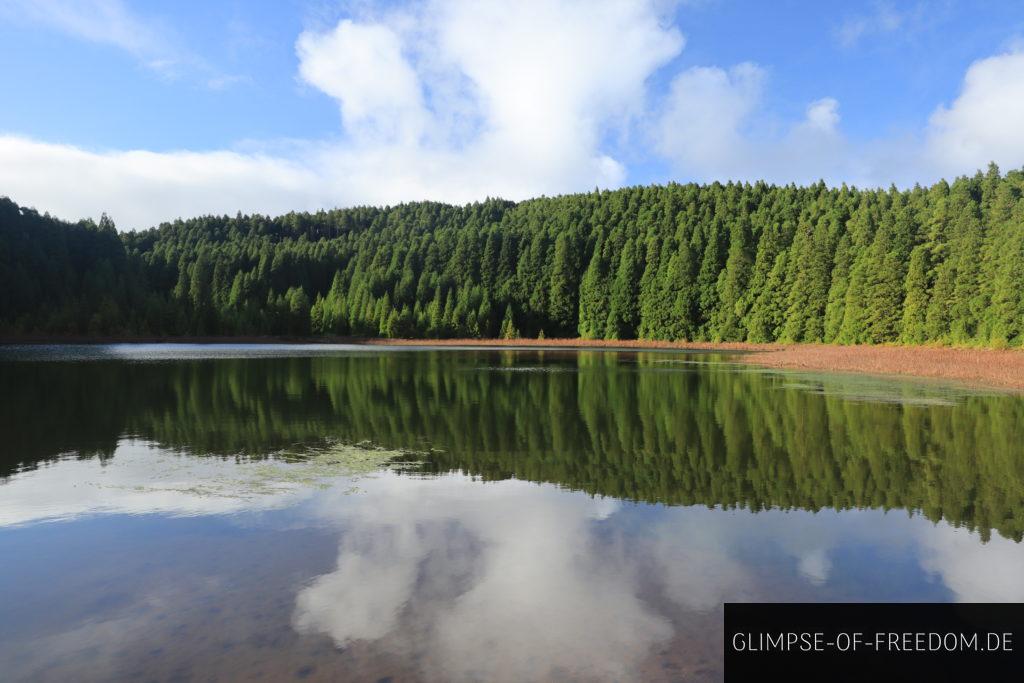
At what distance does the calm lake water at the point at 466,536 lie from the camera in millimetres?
6406

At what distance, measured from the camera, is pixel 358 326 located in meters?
135

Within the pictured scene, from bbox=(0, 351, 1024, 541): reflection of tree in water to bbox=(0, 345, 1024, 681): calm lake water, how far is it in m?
0.13

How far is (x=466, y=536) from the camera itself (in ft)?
32.0

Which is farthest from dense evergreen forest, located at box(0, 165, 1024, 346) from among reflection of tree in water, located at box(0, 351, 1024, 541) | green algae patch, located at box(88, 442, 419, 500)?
green algae patch, located at box(88, 442, 419, 500)

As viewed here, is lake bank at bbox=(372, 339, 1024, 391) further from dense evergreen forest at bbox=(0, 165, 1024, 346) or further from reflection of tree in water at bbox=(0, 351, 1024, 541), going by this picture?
reflection of tree in water at bbox=(0, 351, 1024, 541)

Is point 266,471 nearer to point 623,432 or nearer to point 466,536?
Answer: point 466,536

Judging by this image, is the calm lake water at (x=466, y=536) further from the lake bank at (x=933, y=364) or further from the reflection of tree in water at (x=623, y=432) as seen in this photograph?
the lake bank at (x=933, y=364)

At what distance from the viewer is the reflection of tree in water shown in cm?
1291

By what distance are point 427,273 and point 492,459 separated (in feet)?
468

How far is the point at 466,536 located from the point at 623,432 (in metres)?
10.1

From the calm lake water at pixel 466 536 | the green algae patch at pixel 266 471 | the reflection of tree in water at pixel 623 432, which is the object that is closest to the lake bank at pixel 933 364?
the reflection of tree in water at pixel 623 432

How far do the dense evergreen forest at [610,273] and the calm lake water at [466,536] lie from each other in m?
58.1

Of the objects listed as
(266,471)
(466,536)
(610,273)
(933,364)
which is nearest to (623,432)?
(266,471)

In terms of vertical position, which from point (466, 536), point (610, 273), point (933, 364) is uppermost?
point (610, 273)
